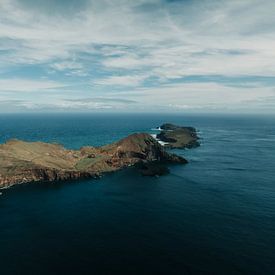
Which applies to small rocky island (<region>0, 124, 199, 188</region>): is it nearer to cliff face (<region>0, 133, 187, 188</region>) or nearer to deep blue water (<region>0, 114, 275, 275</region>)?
cliff face (<region>0, 133, 187, 188</region>)

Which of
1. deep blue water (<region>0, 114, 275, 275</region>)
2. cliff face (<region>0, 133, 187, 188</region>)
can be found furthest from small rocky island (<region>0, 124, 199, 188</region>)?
deep blue water (<region>0, 114, 275, 275</region>)

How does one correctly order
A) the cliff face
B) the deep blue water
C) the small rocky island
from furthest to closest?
the small rocky island < the cliff face < the deep blue water

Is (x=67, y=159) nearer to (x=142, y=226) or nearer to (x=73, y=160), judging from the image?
(x=73, y=160)

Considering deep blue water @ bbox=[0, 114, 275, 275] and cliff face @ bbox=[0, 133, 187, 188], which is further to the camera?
cliff face @ bbox=[0, 133, 187, 188]

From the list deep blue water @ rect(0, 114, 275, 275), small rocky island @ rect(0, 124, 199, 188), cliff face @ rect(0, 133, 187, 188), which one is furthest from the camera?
small rocky island @ rect(0, 124, 199, 188)

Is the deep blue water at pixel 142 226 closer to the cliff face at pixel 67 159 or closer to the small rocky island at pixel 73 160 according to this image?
the small rocky island at pixel 73 160

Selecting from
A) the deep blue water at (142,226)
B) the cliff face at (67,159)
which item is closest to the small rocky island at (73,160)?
the cliff face at (67,159)

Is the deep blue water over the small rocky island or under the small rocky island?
under

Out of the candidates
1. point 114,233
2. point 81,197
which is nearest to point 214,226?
point 114,233

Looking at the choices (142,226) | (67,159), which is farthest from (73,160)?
(142,226)
